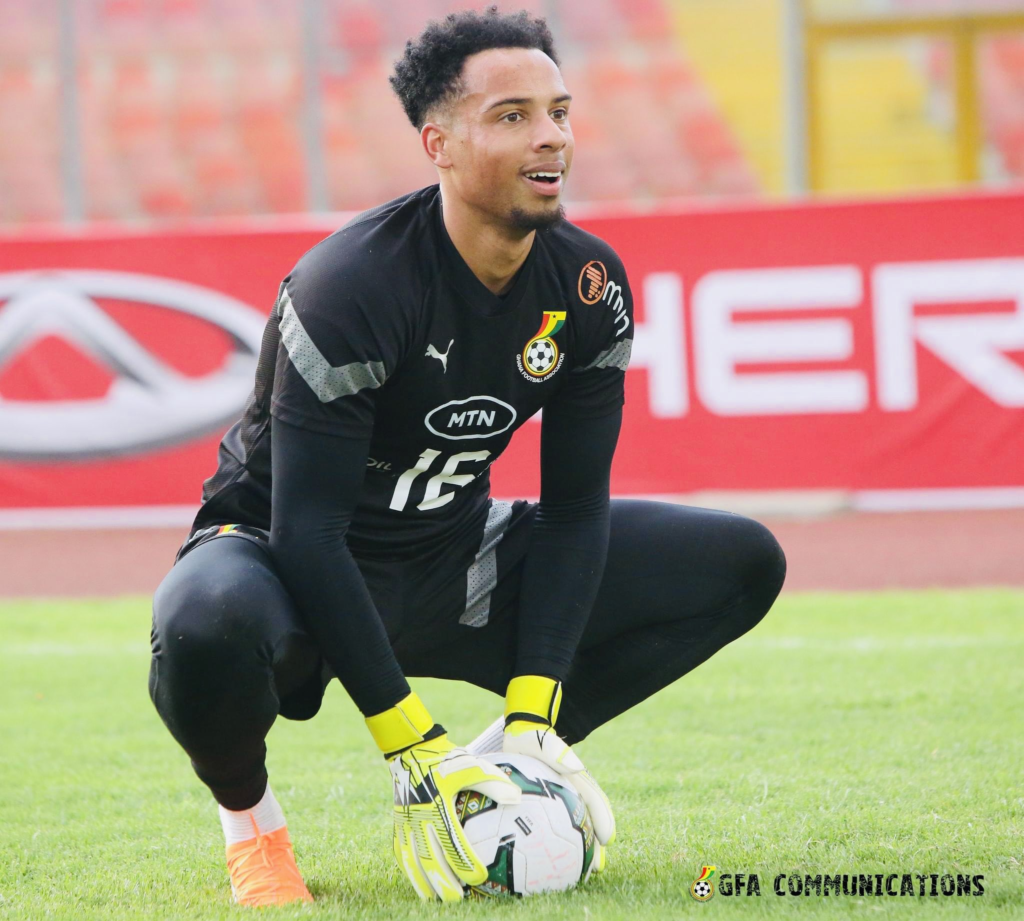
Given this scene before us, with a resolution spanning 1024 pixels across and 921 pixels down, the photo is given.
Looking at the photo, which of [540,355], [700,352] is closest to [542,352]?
[540,355]

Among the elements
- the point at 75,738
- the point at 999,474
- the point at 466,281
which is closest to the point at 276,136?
the point at 999,474

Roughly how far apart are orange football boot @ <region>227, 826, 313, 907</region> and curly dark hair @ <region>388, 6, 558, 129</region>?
1.43m

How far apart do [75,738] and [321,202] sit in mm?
7042

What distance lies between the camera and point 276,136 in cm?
1311

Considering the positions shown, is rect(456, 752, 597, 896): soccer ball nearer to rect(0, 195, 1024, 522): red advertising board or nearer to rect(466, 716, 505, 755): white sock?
rect(466, 716, 505, 755): white sock

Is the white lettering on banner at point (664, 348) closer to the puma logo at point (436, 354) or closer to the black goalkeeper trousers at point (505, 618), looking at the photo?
the black goalkeeper trousers at point (505, 618)

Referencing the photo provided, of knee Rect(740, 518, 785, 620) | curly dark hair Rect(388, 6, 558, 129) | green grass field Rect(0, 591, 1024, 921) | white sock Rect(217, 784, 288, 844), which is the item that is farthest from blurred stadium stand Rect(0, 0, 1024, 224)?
white sock Rect(217, 784, 288, 844)

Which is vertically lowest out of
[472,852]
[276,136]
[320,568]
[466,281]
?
[472,852]

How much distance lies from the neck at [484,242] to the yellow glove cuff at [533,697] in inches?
30.4

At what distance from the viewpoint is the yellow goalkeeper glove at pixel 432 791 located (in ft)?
8.38

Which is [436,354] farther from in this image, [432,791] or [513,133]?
[432,791]

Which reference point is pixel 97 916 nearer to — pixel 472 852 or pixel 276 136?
pixel 472 852

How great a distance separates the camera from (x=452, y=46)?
273 centimetres

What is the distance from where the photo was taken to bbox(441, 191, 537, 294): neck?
278cm
